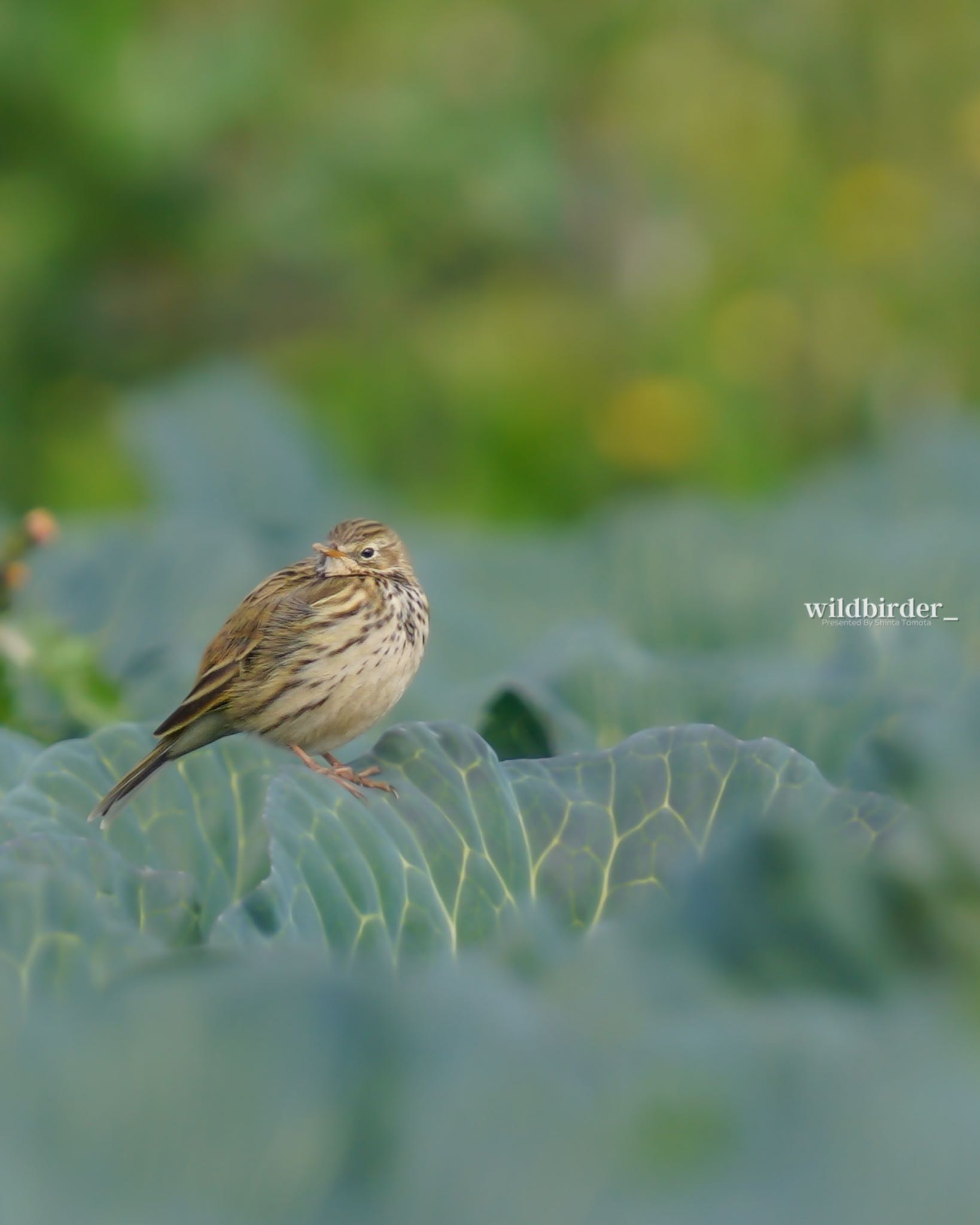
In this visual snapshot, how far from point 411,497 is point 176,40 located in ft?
6.69

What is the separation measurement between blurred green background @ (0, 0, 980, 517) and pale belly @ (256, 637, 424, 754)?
9.68 ft

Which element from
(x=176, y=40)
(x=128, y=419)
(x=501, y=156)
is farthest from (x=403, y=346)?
(x=128, y=419)

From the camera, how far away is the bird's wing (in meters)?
1.63

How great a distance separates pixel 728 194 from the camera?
6059 millimetres

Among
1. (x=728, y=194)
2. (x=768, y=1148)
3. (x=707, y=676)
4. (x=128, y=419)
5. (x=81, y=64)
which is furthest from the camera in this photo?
(x=728, y=194)

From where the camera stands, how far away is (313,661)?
1646 mm

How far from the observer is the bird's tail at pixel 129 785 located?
135 cm

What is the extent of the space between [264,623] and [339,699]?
0.44 ft

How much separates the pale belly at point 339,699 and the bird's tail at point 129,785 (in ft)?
0.68

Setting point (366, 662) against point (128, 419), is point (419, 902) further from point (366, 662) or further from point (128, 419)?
point (128, 419)

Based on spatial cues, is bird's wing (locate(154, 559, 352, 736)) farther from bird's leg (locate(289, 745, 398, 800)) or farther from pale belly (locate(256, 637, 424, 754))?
bird's leg (locate(289, 745, 398, 800))

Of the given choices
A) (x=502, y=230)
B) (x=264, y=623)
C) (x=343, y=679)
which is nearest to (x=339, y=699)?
(x=343, y=679)

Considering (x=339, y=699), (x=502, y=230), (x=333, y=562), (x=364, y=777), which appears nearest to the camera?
(x=364, y=777)

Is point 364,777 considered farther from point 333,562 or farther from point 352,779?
point 333,562
